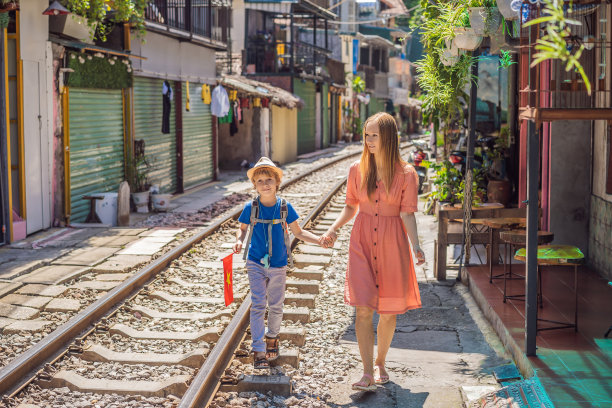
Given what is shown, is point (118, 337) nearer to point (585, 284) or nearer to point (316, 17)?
point (585, 284)

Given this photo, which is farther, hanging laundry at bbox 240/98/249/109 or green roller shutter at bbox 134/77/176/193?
hanging laundry at bbox 240/98/249/109

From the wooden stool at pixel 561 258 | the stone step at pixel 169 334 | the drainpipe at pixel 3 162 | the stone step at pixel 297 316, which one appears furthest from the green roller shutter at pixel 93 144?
the wooden stool at pixel 561 258

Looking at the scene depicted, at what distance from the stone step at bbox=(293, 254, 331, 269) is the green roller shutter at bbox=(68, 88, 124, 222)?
499cm

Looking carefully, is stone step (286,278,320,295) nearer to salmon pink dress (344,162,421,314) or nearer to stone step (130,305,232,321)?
stone step (130,305,232,321)

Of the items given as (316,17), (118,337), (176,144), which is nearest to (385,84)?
(316,17)

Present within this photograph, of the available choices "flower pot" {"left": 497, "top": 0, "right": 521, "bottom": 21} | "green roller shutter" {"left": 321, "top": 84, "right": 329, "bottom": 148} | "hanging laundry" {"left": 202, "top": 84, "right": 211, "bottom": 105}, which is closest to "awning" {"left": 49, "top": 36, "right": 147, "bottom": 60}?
"hanging laundry" {"left": 202, "top": 84, "right": 211, "bottom": 105}

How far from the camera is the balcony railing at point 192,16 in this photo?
18.4 meters

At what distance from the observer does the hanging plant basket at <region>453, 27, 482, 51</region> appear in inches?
323

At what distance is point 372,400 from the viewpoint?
571 centimetres

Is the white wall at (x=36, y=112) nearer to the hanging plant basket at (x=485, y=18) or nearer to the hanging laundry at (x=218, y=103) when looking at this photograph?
the hanging plant basket at (x=485, y=18)

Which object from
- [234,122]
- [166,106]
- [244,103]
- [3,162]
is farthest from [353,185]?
[234,122]

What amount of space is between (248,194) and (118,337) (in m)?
12.1

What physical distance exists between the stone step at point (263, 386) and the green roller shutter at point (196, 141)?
1521cm

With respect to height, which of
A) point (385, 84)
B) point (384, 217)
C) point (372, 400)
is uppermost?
point (385, 84)
